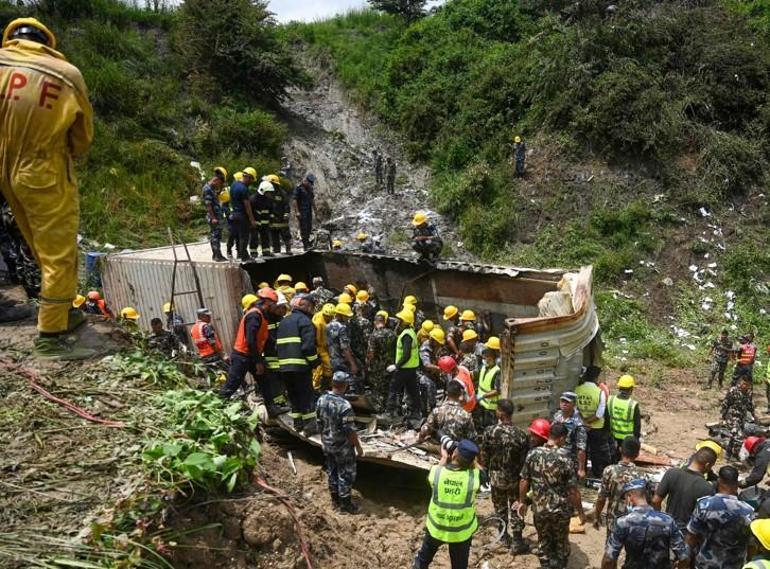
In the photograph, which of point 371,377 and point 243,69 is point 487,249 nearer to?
point 371,377

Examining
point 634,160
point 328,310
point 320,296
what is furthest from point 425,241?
point 634,160

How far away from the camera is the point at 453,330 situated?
26.7ft

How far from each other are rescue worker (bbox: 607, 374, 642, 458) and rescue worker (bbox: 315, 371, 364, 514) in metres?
2.76

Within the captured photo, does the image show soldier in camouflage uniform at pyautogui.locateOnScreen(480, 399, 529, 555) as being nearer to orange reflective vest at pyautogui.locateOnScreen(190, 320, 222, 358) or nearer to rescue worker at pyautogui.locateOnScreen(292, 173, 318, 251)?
orange reflective vest at pyautogui.locateOnScreen(190, 320, 222, 358)

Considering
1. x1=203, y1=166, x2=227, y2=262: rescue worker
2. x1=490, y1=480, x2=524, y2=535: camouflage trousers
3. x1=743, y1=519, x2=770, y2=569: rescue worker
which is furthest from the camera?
x1=203, y1=166, x2=227, y2=262: rescue worker

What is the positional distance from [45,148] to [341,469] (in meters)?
4.02

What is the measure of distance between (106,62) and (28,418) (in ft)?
60.4

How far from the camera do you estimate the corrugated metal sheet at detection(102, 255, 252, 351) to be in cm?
813

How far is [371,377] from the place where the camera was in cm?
760

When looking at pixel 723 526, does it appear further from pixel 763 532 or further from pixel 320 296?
pixel 320 296

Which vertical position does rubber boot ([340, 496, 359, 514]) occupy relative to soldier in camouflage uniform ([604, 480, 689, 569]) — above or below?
below

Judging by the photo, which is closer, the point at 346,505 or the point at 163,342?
the point at 163,342

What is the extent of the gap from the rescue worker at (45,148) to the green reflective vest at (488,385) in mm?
4472

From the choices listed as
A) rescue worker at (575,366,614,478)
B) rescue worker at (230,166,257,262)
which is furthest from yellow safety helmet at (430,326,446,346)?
rescue worker at (230,166,257,262)
